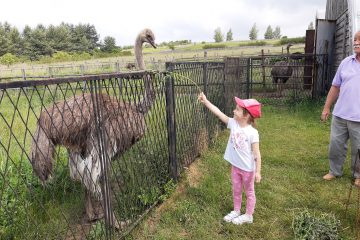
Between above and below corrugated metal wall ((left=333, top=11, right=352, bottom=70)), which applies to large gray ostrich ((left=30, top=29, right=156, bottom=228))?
below

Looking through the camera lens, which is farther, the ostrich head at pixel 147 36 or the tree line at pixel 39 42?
the tree line at pixel 39 42

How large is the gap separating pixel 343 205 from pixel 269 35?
375 feet

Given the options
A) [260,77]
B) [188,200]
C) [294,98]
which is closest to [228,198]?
[188,200]

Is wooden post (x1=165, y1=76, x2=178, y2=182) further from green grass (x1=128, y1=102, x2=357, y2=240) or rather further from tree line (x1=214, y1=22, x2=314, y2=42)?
tree line (x1=214, y1=22, x2=314, y2=42)

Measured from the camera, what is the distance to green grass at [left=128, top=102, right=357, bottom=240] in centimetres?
361

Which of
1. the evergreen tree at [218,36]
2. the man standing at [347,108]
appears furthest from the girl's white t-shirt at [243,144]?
the evergreen tree at [218,36]

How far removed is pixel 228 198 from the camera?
425 cm

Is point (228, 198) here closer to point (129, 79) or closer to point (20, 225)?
point (129, 79)

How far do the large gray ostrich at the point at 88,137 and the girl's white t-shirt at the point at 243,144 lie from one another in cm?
102

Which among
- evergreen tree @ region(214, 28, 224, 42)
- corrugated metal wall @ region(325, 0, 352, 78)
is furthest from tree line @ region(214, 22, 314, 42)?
corrugated metal wall @ region(325, 0, 352, 78)

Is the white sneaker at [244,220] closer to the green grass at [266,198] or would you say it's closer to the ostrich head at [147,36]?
the green grass at [266,198]

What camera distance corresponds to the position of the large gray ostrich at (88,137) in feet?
9.71

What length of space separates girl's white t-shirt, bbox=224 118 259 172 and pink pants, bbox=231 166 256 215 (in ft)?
Answer: 0.31

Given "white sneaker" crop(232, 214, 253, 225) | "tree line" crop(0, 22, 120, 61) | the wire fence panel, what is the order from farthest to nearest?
"tree line" crop(0, 22, 120, 61) → "white sneaker" crop(232, 214, 253, 225) → the wire fence panel
